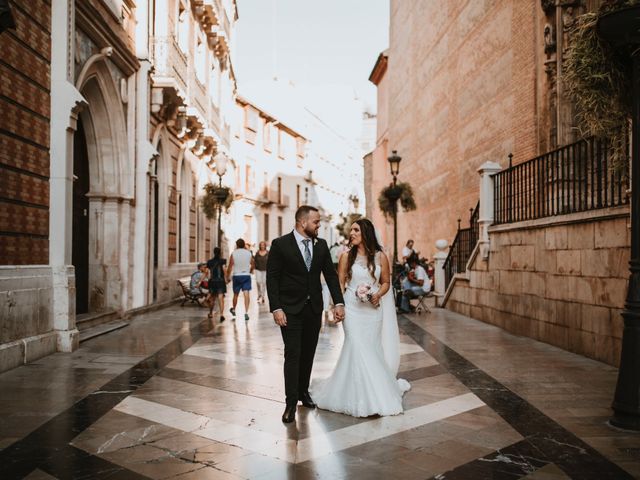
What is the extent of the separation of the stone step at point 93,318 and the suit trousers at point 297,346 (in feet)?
23.4

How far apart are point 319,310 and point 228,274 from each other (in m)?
8.94

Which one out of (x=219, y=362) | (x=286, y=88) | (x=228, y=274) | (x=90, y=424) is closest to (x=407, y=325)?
(x=228, y=274)

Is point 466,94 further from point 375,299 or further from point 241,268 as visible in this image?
point 375,299

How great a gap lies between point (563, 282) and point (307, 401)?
5.52m

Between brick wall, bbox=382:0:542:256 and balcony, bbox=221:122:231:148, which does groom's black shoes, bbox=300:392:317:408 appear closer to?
brick wall, bbox=382:0:542:256

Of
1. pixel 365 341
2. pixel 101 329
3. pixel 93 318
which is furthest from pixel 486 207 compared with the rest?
pixel 365 341

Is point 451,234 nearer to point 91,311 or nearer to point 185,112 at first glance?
point 185,112

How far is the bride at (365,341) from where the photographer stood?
20.6 feet

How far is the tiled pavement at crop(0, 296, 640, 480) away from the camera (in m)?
4.69

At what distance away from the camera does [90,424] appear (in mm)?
5891

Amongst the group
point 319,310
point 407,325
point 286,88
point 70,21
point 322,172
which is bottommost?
point 407,325

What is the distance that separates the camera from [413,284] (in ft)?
56.4

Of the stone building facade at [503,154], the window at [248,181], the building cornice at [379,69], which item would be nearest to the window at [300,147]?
the building cornice at [379,69]

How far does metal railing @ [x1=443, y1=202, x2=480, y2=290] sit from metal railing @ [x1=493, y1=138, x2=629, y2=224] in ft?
7.82
